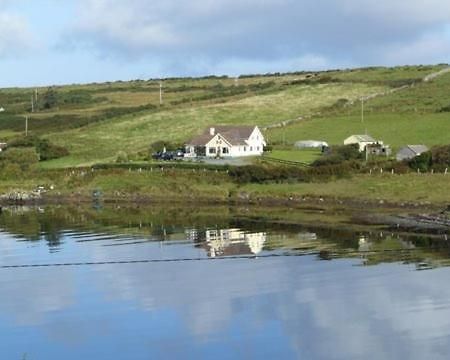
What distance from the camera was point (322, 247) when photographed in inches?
1866

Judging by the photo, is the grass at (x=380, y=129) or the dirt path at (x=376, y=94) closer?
the grass at (x=380, y=129)

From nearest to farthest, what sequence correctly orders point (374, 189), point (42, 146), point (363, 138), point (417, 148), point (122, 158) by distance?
1. point (374, 189)
2. point (417, 148)
3. point (363, 138)
4. point (122, 158)
5. point (42, 146)

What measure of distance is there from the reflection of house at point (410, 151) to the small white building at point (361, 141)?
19.7ft

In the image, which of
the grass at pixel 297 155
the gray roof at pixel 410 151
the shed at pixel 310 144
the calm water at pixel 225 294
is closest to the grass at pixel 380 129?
the shed at pixel 310 144

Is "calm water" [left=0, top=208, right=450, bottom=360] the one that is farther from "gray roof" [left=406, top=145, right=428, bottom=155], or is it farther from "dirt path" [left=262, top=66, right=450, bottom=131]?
"dirt path" [left=262, top=66, right=450, bottom=131]

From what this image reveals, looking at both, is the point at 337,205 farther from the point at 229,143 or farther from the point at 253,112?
the point at 253,112

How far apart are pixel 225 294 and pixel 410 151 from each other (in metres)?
42.9

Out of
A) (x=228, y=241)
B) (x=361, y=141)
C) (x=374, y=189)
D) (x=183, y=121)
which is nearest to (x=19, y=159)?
(x=183, y=121)

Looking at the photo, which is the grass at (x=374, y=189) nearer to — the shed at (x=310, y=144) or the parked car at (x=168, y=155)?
the parked car at (x=168, y=155)

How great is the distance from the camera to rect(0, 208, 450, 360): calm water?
28.4 meters

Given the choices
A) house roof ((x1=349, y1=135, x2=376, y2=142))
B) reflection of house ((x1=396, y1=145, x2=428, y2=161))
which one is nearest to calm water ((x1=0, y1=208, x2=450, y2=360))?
reflection of house ((x1=396, y1=145, x2=428, y2=161))

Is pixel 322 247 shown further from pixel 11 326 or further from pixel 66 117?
pixel 66 117

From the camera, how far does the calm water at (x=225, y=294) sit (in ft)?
93.3

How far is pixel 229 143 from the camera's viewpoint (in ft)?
293
